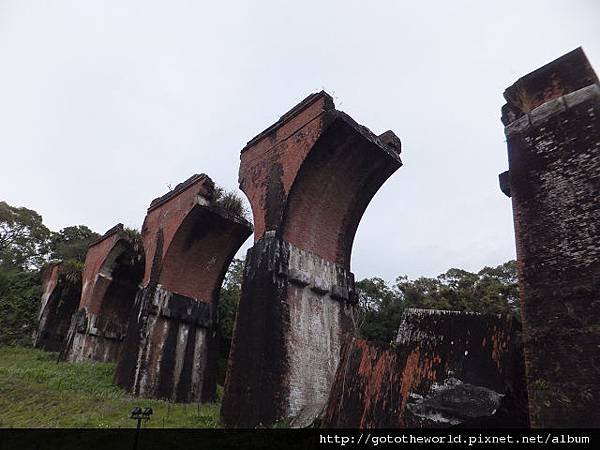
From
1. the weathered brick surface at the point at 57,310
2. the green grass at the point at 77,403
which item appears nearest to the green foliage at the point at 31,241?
the weathered brick surface at the point at 57,310

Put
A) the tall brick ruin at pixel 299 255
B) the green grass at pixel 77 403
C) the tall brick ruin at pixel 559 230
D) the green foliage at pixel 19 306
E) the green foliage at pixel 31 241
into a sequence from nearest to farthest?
the tall brick ruin at pixel 559 230 < the tall brick ruin at pixel 299 255 < the green grass at pixel 77 403 < the green foliage at pixel 19 306 < the green foliage at pixel 31 241

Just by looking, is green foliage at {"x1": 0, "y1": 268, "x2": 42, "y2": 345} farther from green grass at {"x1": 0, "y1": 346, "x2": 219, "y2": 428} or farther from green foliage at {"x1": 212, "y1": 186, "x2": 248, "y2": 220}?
green foliage at {"x1": 212, "y1": 186, "x2": 248, "y2": 220}

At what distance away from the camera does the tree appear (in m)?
28.8

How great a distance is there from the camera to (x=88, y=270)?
16.5 metres

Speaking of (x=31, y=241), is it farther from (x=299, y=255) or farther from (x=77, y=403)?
(x=299, y=255)

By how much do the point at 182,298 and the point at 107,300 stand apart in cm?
498

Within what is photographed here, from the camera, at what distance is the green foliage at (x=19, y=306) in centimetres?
1825

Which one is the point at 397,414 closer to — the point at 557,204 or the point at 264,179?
the point at 557,204

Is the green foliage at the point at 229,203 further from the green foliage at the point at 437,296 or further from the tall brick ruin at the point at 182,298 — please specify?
the green foliage at the point at 437,296

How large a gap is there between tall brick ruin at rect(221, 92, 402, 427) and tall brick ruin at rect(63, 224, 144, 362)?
7452 mm

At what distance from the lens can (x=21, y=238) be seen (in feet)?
97.1

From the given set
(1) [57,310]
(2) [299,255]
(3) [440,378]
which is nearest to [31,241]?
(1) [57,310]

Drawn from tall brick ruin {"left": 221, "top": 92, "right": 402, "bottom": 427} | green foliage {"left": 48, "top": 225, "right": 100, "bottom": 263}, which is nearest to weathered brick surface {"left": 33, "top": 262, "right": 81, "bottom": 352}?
green foliage {"left": 48, "top": 225, "right": 100, "bottom": 263}

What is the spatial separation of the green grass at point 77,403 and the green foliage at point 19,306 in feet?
22.3
